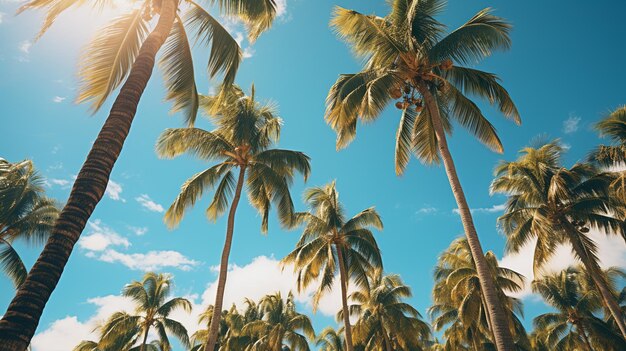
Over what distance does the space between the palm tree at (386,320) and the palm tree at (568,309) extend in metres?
9.42

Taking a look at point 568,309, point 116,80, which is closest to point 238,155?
point 116,80

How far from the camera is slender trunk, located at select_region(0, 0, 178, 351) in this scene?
10.6 ft

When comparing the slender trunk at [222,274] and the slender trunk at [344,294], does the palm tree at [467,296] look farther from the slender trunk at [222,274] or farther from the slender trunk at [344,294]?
the slender trunk at [222,274]

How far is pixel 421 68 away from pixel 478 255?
603 cm

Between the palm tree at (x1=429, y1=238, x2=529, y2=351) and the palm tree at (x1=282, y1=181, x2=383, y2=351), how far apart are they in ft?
20.4

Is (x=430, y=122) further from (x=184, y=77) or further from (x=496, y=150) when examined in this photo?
(x=184, y=77)

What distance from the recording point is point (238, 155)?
1525 cm

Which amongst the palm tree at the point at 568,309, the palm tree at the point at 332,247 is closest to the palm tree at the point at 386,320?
the palm tree at the point at 332,247

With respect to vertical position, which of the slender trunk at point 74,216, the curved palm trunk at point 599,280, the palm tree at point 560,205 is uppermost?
the palm tree at point 560,205

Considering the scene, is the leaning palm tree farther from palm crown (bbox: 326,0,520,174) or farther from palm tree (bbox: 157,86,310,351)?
palm tree (bbox: 157,86,310,351)

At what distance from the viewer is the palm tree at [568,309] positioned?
25688mm

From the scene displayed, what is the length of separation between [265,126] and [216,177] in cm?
307

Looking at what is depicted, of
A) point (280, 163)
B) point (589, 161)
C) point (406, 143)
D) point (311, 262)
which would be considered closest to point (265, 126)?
point (280, 163)

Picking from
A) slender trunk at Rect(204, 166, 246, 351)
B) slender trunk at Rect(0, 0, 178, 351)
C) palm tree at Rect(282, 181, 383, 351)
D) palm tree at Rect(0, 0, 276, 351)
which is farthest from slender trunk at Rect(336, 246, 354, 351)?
slender trunk at Rect(0, 0, 178, 351)
